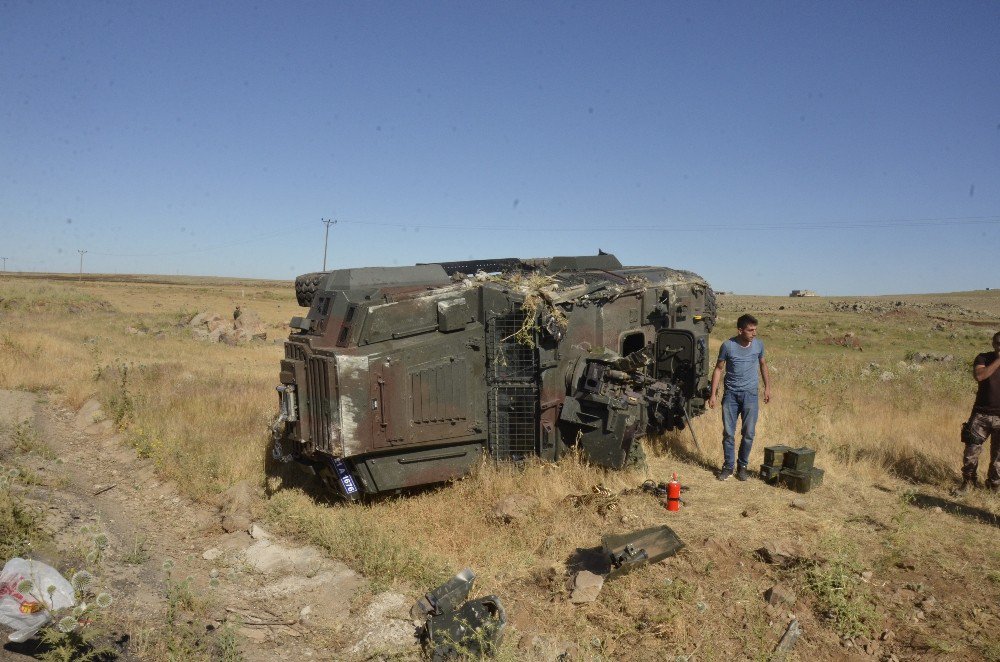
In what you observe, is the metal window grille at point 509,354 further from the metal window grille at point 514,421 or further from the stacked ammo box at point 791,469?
the stacked ammo box at point 791,469

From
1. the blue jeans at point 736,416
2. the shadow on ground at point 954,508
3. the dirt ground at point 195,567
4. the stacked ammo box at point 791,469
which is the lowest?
the dirt ground at point 195,567

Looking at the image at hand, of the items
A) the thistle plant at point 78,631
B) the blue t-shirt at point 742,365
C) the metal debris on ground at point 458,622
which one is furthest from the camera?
the blue t-shirt at point 742,365

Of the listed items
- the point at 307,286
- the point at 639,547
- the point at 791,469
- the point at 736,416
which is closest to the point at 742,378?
the point at 736,416

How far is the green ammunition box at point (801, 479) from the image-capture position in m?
7.35

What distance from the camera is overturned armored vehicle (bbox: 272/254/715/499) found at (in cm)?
695

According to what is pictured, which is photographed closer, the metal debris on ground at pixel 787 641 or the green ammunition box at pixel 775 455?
the metal debris on ground at pixel 787 641

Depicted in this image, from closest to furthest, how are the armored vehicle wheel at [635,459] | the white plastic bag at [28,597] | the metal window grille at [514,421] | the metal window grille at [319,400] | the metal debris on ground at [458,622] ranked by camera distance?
the white plastic bag at [28,597] < the metal debris on ground at [458,622] < the metal window grille at [319,400] < the metal window grille at [514,421] < the armored vehicle wheel at [635,459]

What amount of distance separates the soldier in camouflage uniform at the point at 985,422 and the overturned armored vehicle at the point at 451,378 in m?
3.19

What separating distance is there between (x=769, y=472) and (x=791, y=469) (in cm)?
28

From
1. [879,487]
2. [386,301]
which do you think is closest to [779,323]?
[879,487]

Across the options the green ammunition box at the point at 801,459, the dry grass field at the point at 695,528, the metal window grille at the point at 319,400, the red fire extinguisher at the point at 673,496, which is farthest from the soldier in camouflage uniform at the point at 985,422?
the metal window grille at the point at 319,400

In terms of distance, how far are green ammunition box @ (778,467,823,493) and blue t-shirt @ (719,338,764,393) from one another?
0.99 m

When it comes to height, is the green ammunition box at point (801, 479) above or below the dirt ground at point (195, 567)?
above

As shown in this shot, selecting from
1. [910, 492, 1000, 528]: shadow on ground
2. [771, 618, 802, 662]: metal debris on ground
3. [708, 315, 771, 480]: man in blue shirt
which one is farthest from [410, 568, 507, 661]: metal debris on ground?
[910, 492, 1000, 528]: shadow on ground
